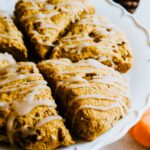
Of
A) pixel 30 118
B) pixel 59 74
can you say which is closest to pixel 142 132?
pixel 59 74

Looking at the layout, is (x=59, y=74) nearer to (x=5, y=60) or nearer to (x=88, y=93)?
(x=88, y=93)

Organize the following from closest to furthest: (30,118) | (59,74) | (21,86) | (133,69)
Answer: (30,118) < (21,86) < (59,74) < (133,69)

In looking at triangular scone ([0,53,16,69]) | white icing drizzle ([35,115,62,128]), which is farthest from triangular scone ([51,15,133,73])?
white icing drizzle ([35,115,62,128])

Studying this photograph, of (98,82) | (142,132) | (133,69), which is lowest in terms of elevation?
(142,132)

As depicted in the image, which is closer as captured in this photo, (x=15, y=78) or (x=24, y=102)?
(x=24, y=102)

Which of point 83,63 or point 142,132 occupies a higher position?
point 83,63

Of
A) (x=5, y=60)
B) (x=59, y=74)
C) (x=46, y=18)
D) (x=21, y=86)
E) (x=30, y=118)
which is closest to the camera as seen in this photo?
(x=30, y=118)

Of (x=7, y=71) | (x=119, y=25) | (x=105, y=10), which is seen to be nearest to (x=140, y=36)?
(x=119, y=25)
